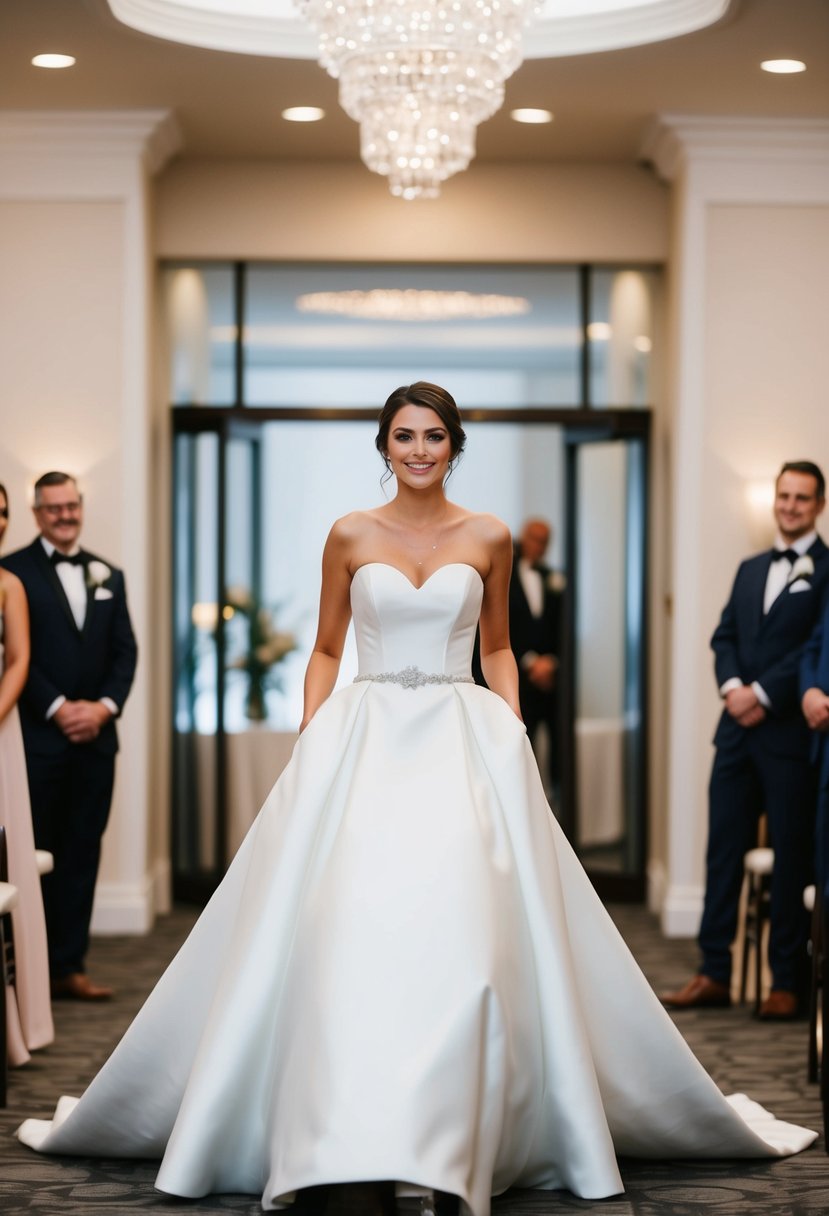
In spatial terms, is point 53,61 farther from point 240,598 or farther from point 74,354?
point 240,598

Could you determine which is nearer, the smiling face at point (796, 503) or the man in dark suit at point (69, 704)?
the smiling face at point (796, 503)

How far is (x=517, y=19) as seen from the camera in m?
5.26

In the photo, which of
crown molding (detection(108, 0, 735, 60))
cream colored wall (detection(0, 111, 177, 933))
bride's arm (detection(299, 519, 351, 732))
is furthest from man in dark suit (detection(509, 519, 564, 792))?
bride's arm (detection(299, 519, 351, 732))

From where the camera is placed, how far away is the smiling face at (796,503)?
602cm

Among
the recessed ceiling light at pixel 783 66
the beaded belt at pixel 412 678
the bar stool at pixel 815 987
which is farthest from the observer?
the recessed ceiling light at pixel 783 66

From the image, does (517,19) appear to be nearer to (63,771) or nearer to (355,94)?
(355,94)

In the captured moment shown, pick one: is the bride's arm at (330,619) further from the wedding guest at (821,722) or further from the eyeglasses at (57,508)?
the eyeglasses at (57,508)

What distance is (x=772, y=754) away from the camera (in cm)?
606

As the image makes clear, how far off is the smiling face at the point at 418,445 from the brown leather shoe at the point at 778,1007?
9.21 ft

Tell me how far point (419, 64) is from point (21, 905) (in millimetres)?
2983

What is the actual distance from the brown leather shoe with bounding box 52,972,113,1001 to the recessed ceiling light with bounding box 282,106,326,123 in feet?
12.4

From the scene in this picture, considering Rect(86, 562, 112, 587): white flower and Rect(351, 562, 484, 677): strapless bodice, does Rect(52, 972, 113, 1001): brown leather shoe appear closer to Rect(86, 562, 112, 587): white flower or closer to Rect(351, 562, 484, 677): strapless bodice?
Rect(86, 562, 112, 587): white flower

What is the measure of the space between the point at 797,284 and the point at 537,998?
15.6ft

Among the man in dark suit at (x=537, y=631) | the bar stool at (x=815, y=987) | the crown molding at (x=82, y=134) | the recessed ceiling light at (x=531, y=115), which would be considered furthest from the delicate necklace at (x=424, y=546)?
the man in dark suit at (x=537, y=631)
